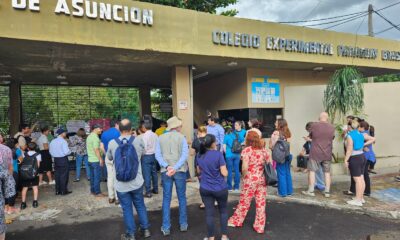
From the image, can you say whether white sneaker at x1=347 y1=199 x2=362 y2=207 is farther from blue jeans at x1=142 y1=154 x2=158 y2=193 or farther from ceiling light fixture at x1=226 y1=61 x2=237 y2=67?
ceiling light fixture at x1=226 y1=61 x2=237 y2=67

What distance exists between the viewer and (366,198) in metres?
6.43

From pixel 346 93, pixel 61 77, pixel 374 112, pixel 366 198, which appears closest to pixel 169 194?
pixel 366 198

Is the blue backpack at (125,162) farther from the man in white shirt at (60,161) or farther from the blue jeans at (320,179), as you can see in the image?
the blue jeans at (320,179)

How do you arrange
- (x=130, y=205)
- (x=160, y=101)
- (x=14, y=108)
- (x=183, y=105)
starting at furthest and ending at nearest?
(x=160, y=101), (x=14, y=108), (x=183, y=105), (x=130, y=205)

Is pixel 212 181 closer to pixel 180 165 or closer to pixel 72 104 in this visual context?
pixel 180 165

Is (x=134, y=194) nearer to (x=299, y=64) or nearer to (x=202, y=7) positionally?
(x=299, y=64)

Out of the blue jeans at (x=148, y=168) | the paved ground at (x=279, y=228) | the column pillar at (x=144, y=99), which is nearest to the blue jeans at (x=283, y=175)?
the paved ground at (x=279, y=228)

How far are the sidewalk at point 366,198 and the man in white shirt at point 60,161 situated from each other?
4.65 meters

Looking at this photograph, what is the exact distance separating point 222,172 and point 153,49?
398 cm

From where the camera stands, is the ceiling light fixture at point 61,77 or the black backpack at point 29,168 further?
the ceiling light fixture at point 61,77

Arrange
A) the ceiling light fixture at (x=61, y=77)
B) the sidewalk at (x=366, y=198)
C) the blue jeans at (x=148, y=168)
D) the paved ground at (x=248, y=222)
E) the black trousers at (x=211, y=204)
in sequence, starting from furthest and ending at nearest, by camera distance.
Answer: the ceiling light fixture at (x=61, y=77) → the blue jeans at (x=148, y=168) → the sidewalk at (x=366, y=198) → the paved ground at (x=248, y=222) → the black trousers at (x=211, y=204)

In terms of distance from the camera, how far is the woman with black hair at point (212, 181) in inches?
162

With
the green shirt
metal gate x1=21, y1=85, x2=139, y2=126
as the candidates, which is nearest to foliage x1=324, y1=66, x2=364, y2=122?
the green shirt

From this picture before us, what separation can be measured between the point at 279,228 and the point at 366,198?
8.95 ft
